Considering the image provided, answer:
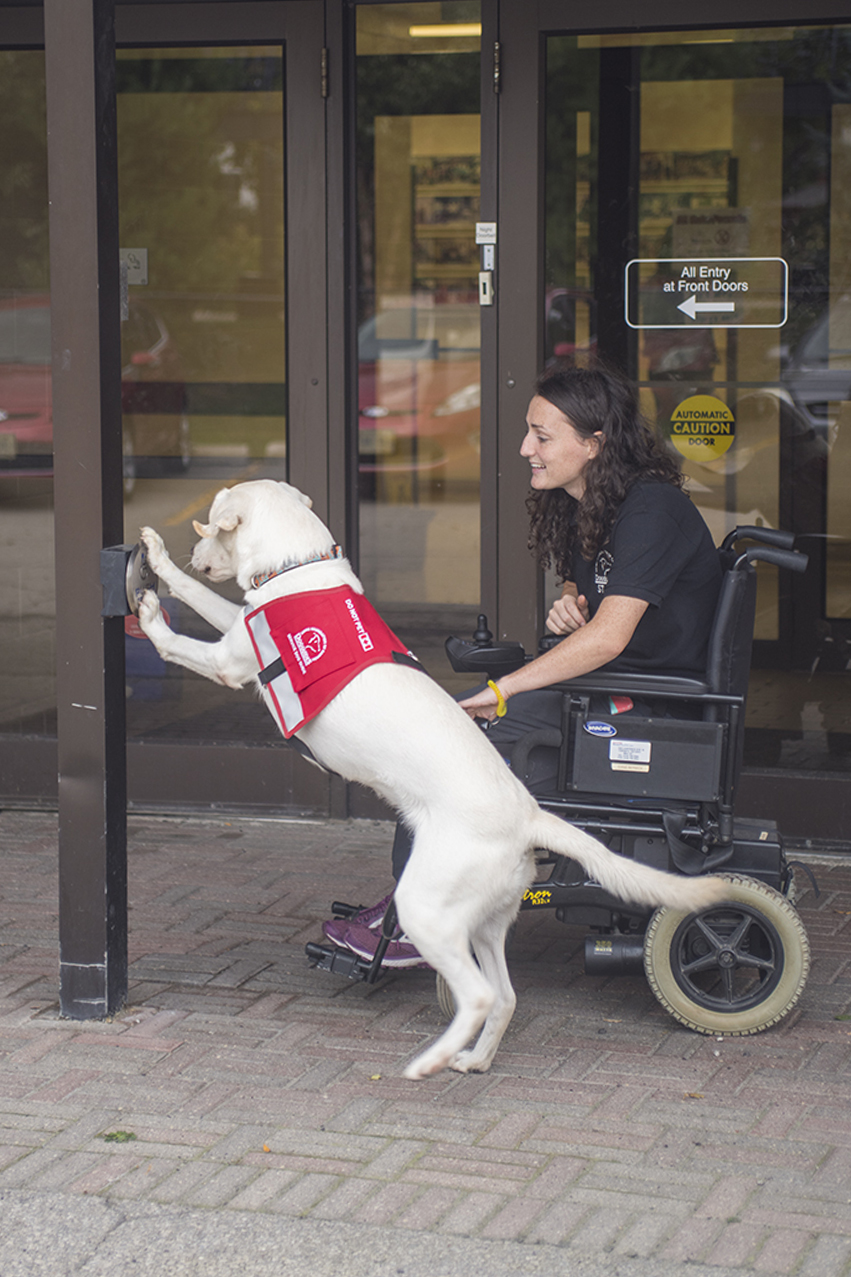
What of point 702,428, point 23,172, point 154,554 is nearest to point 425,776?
point 154,554

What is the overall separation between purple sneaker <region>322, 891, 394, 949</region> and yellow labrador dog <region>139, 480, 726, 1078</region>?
614mm

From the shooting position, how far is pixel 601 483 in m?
4.03

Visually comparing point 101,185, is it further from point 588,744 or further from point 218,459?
point 218,459

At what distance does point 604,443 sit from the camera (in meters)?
4.05

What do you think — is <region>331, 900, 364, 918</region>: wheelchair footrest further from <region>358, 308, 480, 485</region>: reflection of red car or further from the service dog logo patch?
<region>358, 308, 480, 485</region>: reflection of red car

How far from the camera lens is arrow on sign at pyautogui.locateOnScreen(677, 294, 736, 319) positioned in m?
5.71

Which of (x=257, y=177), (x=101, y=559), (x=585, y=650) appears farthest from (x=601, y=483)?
(x=257, y=177)

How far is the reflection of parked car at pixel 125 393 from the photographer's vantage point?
20.5ft

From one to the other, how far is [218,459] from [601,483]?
2613 millimetres

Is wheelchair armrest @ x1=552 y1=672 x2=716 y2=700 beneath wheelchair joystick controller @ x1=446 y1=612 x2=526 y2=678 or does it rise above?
beneath

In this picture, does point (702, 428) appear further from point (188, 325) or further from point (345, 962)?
point (345, 962)

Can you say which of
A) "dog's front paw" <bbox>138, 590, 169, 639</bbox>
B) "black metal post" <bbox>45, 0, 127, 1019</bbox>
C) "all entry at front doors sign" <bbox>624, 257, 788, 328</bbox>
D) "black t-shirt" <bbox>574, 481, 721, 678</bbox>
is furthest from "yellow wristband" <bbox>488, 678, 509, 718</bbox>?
"all entry at front doors sign" <bbox>624, 257, 788, 328</bbox>

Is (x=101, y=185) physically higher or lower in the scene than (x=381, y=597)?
higher

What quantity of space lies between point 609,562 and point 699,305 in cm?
203
